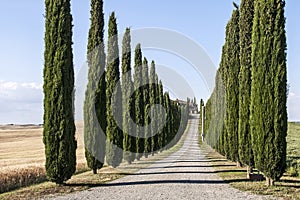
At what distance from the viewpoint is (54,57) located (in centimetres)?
1602

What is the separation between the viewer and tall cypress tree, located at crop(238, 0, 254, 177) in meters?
19.4

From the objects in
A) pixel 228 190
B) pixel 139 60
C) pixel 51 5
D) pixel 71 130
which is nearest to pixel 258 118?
pixel 228 190

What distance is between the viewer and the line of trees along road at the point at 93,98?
1572 centimetres

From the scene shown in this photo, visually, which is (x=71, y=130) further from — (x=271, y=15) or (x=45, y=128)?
(x=271, y=15)

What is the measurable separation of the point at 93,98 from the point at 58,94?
504 cm

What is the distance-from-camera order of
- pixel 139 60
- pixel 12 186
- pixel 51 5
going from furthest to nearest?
pixel 139 60 < pixel 12 186 < pixel 51 5

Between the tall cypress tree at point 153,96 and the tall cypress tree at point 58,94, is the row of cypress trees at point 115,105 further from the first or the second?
the tall cypress tree at point 58,94

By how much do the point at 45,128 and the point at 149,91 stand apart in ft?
83.9

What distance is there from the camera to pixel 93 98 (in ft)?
68.1

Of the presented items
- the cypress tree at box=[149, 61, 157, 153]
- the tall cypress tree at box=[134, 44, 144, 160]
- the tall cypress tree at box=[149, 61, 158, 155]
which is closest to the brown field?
the tall cypress tree at box=[134, 44, 144, 160]

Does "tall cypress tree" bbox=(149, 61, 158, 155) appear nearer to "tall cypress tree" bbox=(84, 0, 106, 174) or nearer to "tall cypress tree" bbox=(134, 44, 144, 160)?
"tall cypress tree" bbox=(134, 44, 144, 160)

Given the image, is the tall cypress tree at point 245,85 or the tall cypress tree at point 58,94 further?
the tall cypress tree at point 245,85

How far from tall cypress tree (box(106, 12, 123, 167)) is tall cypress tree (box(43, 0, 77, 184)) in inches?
353

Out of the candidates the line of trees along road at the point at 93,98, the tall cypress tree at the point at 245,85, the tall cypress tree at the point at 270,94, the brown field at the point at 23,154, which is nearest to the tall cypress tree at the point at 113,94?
the line of trees along road at the point at 93,98
